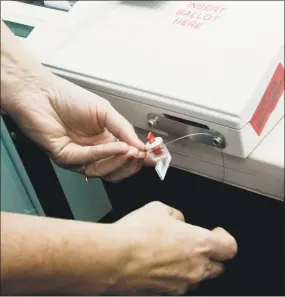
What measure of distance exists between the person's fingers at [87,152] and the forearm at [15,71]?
111 millimetres

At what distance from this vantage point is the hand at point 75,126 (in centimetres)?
80

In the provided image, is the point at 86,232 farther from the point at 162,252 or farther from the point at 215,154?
the point at 215,154

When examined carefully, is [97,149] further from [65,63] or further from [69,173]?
[69,173]

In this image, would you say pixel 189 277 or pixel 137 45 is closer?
pixel 189 277

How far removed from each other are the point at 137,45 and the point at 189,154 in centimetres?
19

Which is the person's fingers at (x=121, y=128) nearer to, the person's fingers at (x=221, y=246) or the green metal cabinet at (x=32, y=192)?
the person's fingers at (x=221, y=246)

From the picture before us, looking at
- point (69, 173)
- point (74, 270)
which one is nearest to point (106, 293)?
point (74, 270)

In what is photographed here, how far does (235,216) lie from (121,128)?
0.90 ft

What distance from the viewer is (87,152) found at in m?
0.80

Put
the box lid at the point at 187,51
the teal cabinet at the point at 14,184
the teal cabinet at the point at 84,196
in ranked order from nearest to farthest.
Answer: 1. the box lid at the point at 187,51
2. the teal cabinet at the point at 84,196
3. the teal cabinet at the point at 14,184

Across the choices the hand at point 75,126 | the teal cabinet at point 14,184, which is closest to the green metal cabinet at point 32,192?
the teal cabinet at point 14,184

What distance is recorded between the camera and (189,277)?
73 centimetres

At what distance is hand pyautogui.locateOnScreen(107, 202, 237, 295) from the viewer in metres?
0.68

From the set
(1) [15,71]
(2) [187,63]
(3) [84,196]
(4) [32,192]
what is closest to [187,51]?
(2) [187,63]
